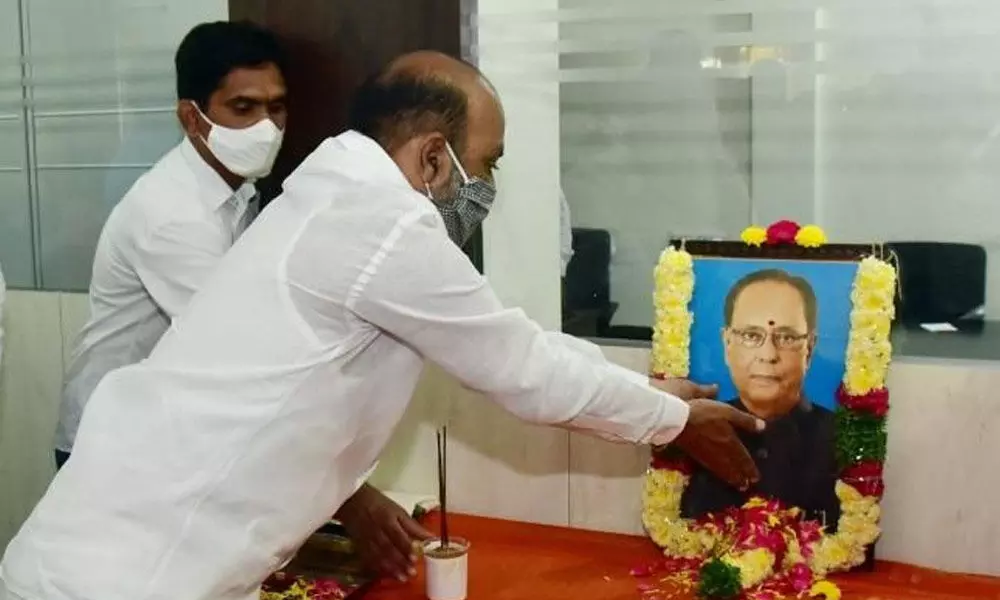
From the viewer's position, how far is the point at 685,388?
5.96 ft

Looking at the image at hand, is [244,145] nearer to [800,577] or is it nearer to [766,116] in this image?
[766,116]

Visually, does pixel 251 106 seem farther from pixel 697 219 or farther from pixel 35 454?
pixel 35 454

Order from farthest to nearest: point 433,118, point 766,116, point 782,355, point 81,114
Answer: point 81,114 < point 766,116 < point 782,355 < point 433,118

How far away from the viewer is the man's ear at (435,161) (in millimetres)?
1452

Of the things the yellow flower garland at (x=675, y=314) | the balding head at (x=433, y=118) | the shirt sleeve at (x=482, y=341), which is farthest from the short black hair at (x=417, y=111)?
the yellow flower garland at (x=675, y=314)

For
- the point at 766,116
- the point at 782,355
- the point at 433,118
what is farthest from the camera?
the point at 766,116

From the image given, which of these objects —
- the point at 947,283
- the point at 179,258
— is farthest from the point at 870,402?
the point at 179,258

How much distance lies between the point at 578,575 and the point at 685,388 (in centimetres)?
33

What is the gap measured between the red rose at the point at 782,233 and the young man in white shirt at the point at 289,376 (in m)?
0.50

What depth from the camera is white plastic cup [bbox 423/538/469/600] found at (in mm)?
1685

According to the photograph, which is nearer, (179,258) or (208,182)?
(179,258)

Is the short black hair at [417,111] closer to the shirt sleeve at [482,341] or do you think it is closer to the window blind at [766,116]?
the shirt sleeve at [482,341]

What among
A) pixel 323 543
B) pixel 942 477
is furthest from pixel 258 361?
pixel 942 477

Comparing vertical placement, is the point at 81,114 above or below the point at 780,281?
above
